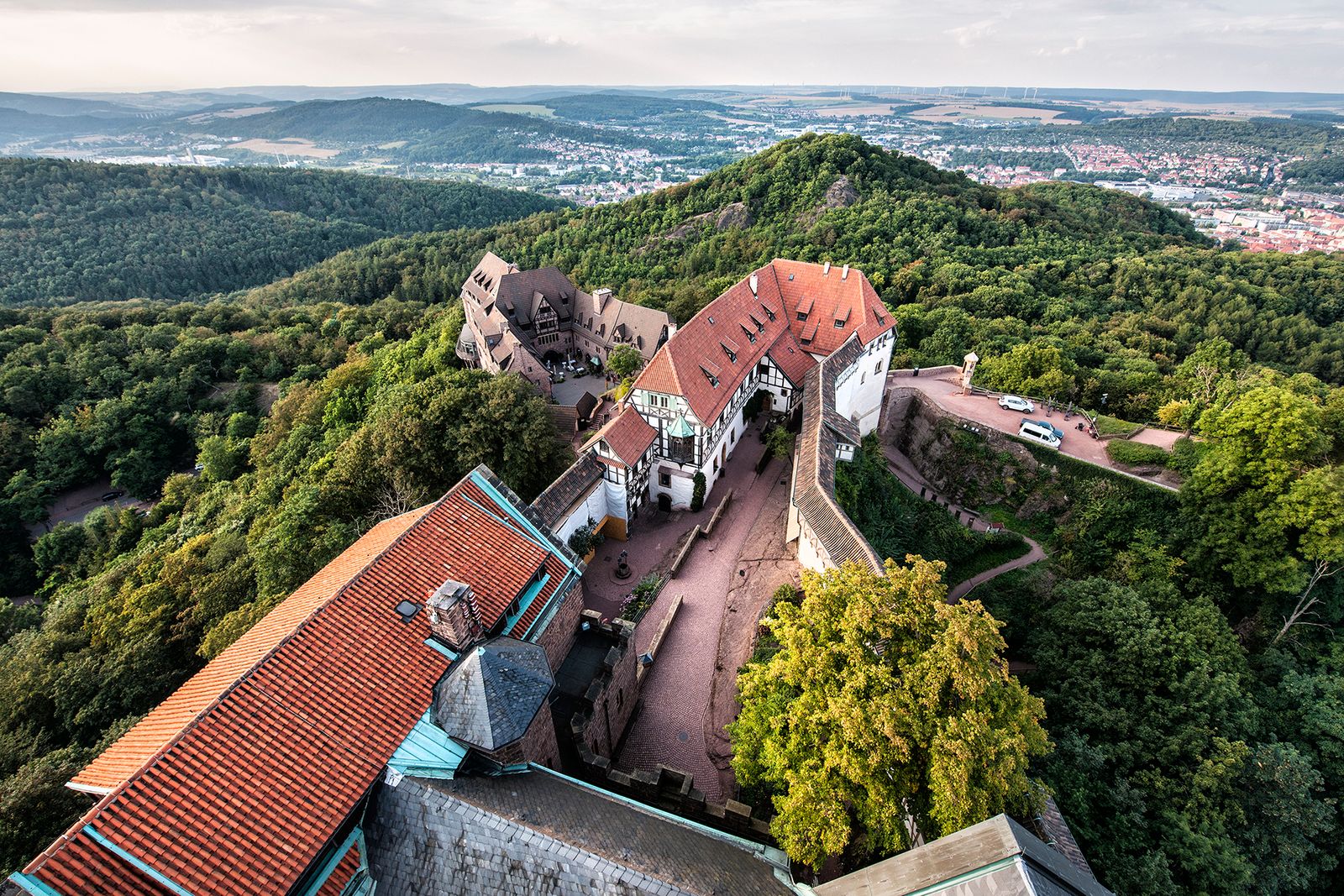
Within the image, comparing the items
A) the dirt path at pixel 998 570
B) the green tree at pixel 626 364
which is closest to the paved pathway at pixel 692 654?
the dirt path at pixel 998 570

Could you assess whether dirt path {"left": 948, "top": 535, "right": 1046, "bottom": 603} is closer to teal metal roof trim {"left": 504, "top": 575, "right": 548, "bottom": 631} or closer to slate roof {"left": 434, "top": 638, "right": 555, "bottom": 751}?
teal metal roof trim {"left": 504, "top": 575, "right": 548, "bottom": 631}

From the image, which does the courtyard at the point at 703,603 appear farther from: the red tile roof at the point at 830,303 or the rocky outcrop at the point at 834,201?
the rocky outcrop at the point at 834,201

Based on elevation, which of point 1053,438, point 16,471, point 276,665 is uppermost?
point 276,665

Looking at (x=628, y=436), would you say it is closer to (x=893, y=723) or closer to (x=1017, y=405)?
(x=893, y=723)

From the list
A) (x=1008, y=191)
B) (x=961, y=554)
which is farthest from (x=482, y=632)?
(x=1008, y=191)

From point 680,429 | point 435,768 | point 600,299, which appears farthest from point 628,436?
point 600,299

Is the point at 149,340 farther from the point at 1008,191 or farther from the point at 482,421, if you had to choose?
the point at 1008,191

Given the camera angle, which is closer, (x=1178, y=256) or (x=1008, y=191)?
(x=1178, y=256)
